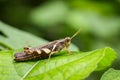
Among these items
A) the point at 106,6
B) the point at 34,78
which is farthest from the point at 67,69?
the point at 106,6

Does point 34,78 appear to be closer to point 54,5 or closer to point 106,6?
point 54,5

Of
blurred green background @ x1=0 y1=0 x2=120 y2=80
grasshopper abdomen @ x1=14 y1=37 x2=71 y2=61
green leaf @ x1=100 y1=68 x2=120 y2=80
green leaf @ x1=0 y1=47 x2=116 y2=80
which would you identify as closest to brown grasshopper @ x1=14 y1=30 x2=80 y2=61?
grasshopper abdomen @ x1=14 y1=37 x2=71 y2=61

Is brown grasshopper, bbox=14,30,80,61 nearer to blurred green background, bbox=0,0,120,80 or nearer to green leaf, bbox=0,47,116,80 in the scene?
green leaf, bbox=0,47,116,80

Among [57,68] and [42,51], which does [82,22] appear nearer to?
[42,51]

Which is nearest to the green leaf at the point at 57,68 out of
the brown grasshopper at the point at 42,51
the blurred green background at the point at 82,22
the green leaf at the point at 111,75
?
the green leaf at the point at 111,75

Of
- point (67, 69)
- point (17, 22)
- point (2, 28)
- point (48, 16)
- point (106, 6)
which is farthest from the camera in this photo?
point (17, 22)

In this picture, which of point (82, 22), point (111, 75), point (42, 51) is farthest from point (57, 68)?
point (82, 22)
